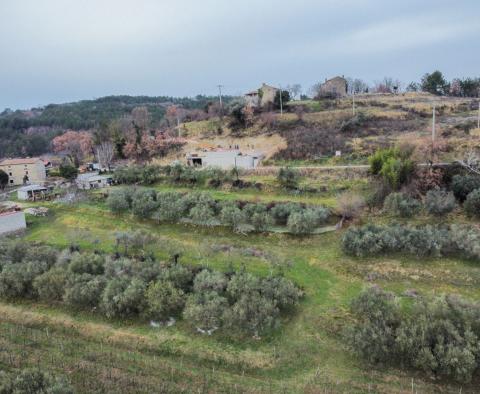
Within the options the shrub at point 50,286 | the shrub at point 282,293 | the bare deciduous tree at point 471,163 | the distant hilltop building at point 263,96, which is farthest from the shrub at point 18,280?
the distant hilltop building at point 263,96

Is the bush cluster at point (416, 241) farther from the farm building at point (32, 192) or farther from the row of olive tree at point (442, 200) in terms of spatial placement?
the farm building at point (32, 192)

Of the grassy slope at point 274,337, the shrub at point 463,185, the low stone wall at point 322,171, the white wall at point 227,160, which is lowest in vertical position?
the grassy slope at point 274,337

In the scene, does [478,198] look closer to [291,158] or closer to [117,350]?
[291,158]

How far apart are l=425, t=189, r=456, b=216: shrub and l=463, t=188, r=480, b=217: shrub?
93cm

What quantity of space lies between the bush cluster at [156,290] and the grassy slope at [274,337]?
0.73m

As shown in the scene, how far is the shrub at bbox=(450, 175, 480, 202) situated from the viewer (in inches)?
1129

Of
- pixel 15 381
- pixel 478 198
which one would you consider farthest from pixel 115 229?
pixel 478 198

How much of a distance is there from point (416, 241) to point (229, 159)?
2451cm

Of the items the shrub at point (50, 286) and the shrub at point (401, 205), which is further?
the shrub at point (401, 205)

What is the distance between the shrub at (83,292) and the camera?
813 inches

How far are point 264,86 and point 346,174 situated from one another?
33.6 metres

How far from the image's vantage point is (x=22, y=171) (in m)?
57.0

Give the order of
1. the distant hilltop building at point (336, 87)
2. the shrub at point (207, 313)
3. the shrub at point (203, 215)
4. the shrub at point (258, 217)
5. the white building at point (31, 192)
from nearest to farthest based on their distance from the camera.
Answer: the shrub at point (207, 313), the shrub at point (258, 217), the shrub at point (203, 215), the white building at point (31, 192), the distant hilltop building at point (336, 87)

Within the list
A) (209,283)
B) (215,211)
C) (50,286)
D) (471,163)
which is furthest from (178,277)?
(471,163)
